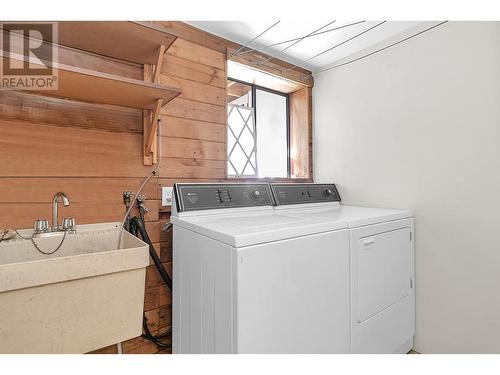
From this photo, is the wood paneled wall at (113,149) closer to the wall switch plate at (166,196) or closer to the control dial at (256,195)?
the wall switch plate at (166,196)

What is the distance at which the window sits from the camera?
2102 mm

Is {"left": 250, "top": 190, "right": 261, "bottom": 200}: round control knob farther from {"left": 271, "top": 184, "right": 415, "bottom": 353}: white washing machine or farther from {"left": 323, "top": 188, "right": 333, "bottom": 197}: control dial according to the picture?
{"left": 323, "top": 188, "right": 333, "bottom": 197}: control dial

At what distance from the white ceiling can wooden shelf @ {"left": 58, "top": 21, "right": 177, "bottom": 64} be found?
484 millimetres

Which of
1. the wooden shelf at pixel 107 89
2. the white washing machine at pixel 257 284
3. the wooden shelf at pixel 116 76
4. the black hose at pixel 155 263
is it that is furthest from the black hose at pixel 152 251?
the wooden shelf at pixel 107 89

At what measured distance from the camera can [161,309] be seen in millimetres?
1610

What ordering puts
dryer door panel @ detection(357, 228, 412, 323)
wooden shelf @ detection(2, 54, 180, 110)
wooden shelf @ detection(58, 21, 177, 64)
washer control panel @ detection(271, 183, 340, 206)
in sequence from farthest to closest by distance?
washer control panel @ detection(271, 183, 340, 206), dryer door panel @ detection(357, 228, 412, 323), wooden shelf @ detection(58, 21, 177, 64), wooden shelf @ detection(2, 54, 180, 110)

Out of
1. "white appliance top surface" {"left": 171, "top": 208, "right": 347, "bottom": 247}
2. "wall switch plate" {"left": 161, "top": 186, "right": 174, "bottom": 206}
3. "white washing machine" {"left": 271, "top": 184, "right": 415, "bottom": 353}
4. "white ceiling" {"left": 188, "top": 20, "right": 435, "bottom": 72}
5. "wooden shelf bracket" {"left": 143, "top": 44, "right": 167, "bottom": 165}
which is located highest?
"white ceiling" {"left": 188, "top": 20, "right": 435, "bottom": 72}

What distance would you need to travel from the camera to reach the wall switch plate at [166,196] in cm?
161

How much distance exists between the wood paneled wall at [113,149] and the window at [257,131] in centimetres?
21

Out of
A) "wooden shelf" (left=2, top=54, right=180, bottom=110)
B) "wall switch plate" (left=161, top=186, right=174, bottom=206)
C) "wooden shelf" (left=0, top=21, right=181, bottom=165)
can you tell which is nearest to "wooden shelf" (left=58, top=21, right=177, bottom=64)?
"wooden shelf" (left=0, top=21, right=181, bottom=165)

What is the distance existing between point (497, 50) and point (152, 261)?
7.22 feet
